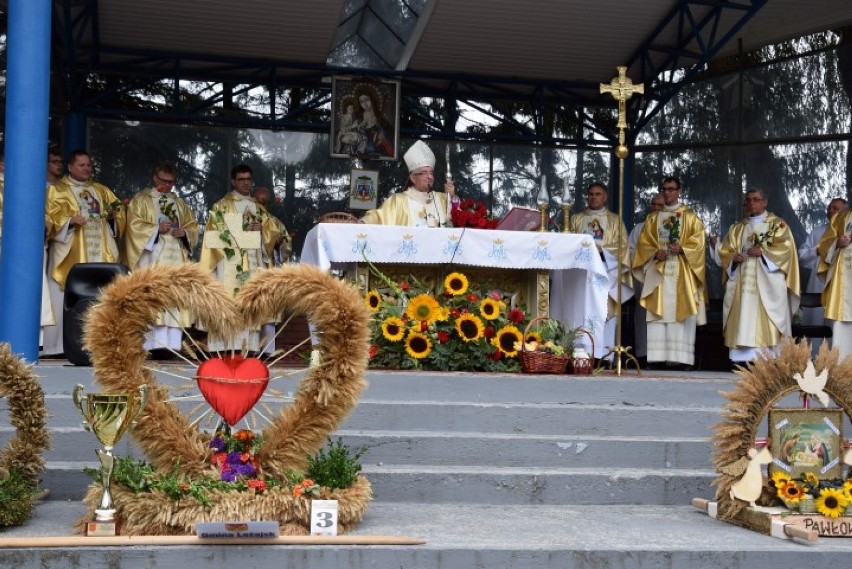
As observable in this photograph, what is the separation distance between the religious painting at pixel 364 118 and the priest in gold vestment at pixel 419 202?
4.64 metres

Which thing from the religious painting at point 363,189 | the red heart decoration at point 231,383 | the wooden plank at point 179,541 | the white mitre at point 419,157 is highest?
the religious painting at point 363,189

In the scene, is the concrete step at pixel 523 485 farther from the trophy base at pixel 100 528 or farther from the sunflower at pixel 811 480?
the trophy base at pixel 100 528

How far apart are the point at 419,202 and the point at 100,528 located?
5.22 meters

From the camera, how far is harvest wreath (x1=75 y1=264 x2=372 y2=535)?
4902 millimetres

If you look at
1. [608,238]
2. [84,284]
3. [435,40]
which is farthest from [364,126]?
[84,284]

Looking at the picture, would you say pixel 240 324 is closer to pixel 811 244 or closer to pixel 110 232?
pixel 110 232

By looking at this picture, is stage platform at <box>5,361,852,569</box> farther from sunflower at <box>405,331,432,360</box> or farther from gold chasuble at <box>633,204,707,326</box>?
gold chasuble at <box>633,204,707,326</box>

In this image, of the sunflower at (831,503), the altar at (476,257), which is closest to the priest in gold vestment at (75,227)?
the altar at (476,257)

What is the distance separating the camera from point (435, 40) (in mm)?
13695

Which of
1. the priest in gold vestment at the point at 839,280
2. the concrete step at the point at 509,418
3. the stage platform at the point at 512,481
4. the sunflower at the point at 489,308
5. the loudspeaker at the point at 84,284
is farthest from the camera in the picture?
the priest in gold vestment at the point at 839,280

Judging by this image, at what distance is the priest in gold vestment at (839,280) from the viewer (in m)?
11.1

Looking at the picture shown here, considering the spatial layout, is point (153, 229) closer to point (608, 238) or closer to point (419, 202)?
point (419, 202)

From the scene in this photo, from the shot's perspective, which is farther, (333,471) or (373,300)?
(373,300)

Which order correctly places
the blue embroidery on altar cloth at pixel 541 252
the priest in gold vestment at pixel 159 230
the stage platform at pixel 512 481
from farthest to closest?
the priest in gold vestment at pixel 159 230 → the blue embroidery on altar cloth at pixel 541 252 → the stage platform at pixel 512 481
